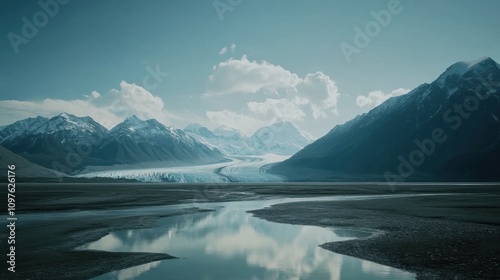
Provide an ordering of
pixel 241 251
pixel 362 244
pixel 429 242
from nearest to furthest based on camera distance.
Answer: pixel 241 251
pixel 429 242
pixel 362 244

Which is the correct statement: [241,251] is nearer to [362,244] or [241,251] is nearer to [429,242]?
[362,244]

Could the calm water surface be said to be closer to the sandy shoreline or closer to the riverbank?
the sandy shoreline

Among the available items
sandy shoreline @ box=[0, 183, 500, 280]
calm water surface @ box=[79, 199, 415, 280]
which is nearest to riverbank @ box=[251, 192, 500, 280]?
sandy shoreline @ box=[0, 183, 500, 280]

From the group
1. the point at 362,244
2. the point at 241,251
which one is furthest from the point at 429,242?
the point at 241,251

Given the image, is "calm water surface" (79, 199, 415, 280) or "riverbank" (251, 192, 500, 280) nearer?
"riverbank" (251, 192, 500, 280)

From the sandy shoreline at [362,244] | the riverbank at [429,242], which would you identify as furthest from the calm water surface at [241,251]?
the riverbank at [429,242]

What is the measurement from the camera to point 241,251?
2370cm

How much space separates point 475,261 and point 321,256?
8.65 m

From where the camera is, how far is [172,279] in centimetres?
1694

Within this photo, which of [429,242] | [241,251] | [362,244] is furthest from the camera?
[362,244]

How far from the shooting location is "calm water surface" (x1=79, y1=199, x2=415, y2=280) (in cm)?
1784

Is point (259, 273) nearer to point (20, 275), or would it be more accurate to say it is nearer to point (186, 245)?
point (186, 245)

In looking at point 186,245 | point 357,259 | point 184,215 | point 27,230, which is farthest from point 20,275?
point 184,215

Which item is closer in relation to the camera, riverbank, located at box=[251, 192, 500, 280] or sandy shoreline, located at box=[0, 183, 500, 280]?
riverbank, located at box=[251, 192, 500, 280]
